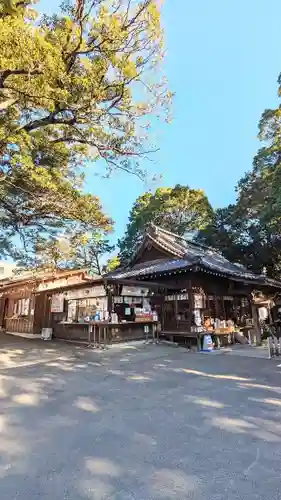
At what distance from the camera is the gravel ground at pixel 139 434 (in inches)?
103

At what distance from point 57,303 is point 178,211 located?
1493cm

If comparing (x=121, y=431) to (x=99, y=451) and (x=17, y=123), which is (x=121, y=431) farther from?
(x=17, y=123)

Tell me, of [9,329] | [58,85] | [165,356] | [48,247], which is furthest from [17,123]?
[9,329]

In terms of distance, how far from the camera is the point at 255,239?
72.8 ft

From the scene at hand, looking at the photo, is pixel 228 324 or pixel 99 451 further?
pixel 228 324

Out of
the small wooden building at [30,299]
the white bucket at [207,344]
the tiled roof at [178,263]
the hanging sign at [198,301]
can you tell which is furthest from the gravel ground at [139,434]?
the small wooden building at [30,299]

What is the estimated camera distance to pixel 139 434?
3721 mm

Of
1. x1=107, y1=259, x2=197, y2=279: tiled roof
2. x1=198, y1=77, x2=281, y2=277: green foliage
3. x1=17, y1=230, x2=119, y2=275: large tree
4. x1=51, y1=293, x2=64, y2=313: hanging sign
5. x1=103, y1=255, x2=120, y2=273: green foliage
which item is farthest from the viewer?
x1=103, y1=255, x2=120, y2=273: green foliage

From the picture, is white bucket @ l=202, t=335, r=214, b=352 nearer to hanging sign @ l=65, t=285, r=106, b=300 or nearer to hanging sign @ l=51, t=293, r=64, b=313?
hanging sign @ l=65, t=285, r=106, b=300

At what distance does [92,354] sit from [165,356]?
98.9 inches

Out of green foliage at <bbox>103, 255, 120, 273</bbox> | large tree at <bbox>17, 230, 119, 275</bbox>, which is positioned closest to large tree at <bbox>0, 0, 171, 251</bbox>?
large tree at <bbox>17, 230, 119, 275</bbox>

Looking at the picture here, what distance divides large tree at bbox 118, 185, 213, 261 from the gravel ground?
61.0 feet

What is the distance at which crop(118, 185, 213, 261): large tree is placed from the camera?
992 inches

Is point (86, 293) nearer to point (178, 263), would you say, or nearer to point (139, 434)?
point (178, 263)
